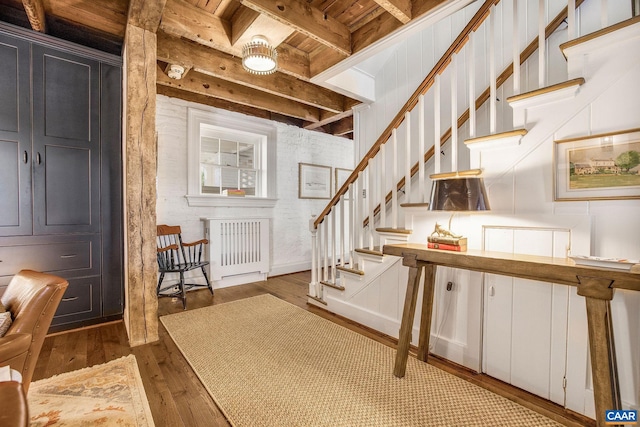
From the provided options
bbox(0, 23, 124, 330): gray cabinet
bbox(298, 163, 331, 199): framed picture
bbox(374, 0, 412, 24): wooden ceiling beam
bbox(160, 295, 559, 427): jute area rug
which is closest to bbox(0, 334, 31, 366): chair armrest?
bbox(160, 295, 559, 427): jute area rug

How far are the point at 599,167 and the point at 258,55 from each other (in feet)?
7.57

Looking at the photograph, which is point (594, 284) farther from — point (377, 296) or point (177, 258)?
point (177, 258)

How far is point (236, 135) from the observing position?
13.9 feet

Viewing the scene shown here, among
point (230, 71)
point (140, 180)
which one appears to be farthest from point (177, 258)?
point (230, 71)

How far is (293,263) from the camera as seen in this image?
15.7 ft

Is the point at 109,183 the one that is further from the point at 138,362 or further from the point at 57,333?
the point at 138,362

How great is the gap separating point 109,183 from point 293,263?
283 centimetres

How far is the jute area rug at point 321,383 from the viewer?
147cm

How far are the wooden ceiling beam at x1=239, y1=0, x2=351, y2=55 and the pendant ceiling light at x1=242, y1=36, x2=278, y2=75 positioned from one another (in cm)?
23

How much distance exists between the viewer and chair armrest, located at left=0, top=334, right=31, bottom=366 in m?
1.13

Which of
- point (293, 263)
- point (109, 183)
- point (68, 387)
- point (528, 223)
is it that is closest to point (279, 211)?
point (293, 263)

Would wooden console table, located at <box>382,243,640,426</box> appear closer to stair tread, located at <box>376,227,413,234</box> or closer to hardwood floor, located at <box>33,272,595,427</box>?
hardwood floor, located at <box>33,272,595,427</box>

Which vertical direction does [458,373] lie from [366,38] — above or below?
below

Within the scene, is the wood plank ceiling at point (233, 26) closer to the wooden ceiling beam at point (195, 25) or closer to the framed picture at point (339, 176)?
the wooden ceiling beam at point (195, 25)
